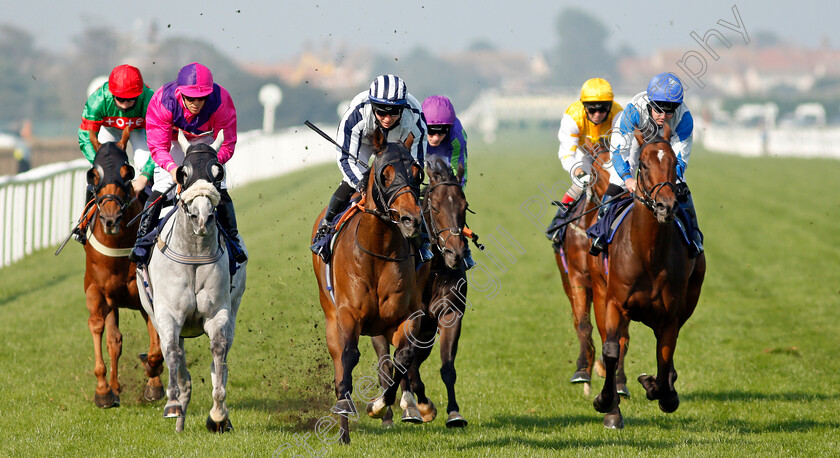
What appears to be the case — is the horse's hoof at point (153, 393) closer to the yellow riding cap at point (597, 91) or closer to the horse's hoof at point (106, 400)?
the horse's hoof at point (106, 400)

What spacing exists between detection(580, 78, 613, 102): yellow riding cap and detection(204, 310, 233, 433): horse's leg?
146 inches

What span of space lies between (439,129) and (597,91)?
1.74m

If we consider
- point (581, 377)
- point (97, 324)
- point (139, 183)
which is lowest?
point (581, 377)

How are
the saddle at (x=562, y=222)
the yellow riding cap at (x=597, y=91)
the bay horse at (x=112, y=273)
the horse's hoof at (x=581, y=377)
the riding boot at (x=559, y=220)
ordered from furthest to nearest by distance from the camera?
the riding boot at (x=559, y=220)
the saddle at (x=562, y=222)
the yellow riding cap at (x=597, y=91)
the horse's hoof at (x=581, y=377)
the bay horse at (x=112, y=273)

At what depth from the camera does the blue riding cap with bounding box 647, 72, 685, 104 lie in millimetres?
6809

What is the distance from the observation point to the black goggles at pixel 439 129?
7.12 meters

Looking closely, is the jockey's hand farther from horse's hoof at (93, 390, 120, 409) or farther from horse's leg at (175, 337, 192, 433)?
horse's hoof at (93, 390, 120, 409)

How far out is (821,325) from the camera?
35.5 feet

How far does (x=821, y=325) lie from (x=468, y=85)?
70159 mm

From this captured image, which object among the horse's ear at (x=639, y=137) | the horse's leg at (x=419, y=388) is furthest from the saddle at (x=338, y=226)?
the horse's ear at (x=639, y=137)

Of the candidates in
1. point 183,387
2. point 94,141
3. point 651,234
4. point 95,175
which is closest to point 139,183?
point 95,175

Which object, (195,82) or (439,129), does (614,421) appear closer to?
(439,129)

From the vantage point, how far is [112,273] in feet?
24.0

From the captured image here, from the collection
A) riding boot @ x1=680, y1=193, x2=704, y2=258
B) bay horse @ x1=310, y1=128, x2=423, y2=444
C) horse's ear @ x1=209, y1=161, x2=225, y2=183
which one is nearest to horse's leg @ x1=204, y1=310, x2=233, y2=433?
bay horse @ x1=310, y1=128, x2=423, y2=444
